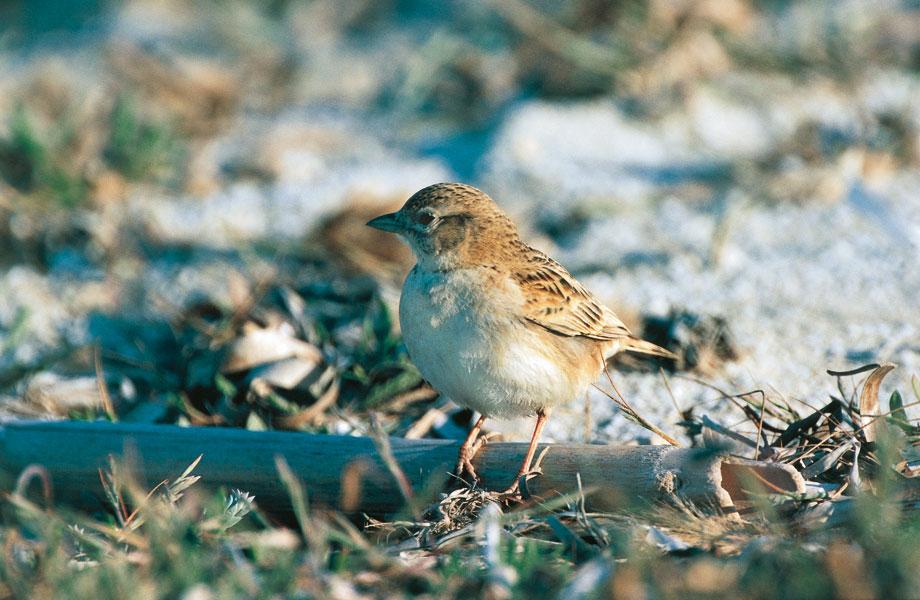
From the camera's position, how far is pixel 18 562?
309 cm

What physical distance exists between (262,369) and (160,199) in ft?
8.93

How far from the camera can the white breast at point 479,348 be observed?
3.74 metres

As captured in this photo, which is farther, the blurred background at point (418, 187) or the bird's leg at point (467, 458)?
the blurred background at point (418, 187)

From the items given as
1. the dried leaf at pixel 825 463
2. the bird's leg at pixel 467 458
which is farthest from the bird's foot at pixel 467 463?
the dried leaf at pixel 825 463

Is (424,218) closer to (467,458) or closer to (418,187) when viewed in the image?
(467,458)

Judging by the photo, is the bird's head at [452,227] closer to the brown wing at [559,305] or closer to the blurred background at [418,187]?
the brown wing at [559,305]

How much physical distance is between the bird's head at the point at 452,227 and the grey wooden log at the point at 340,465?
754mm

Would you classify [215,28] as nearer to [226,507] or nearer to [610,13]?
[610,13]

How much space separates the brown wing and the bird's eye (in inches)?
15.8

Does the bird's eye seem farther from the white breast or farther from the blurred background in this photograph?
the blurred background

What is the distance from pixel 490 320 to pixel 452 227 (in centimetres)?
54

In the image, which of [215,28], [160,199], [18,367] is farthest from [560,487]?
[215,28]

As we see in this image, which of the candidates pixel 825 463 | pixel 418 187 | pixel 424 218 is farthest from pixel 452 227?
pixel 418 187

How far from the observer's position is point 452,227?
4.19 m
